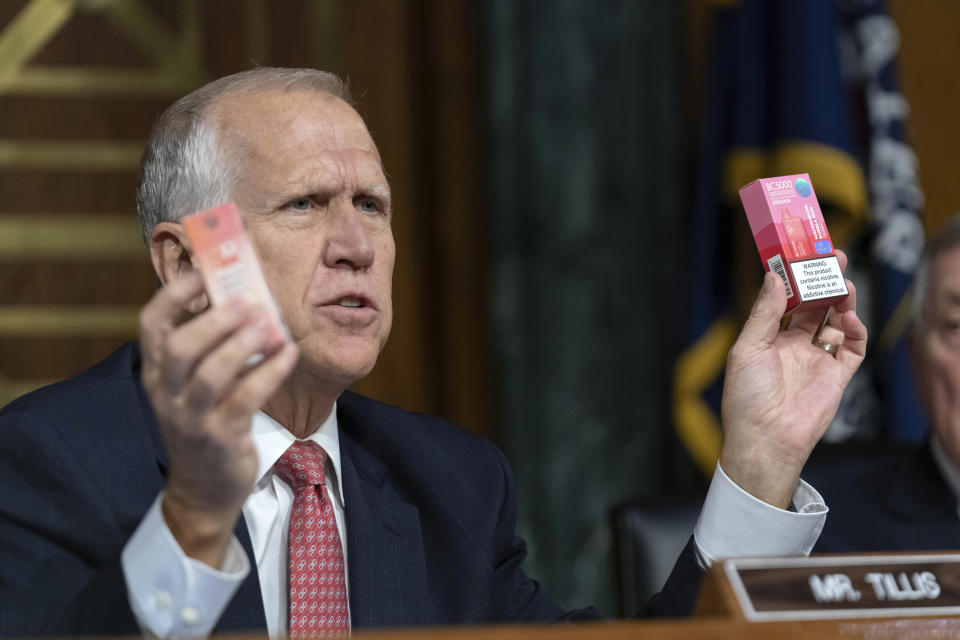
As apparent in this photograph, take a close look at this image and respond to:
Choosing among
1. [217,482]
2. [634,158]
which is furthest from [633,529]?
[634,158]

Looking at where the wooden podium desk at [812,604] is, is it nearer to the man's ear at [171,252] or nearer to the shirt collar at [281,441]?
the shirt collar at [281,441]

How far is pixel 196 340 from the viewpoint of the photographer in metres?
0.92

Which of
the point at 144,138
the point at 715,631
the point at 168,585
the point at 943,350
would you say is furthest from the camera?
the point at 144,138

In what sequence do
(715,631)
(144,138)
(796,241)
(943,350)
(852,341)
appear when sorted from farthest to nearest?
(144,138), (943,350), (852,341), (796,241), (715,631)

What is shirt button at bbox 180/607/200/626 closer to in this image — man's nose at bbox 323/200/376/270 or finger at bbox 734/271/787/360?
man's nose at bbox 323/200/376/270

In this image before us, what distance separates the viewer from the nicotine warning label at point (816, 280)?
1.33 metres

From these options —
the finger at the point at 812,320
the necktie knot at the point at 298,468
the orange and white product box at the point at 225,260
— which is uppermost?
the orange and white product box at the point at 225,260

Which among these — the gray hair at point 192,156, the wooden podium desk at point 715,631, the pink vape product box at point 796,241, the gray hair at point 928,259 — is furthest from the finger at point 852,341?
the gray hair at point 192,156

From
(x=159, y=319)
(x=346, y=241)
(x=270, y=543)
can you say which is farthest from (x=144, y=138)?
(x=159, y=319)

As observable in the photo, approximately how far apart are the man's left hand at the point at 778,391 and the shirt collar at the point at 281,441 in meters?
0.55

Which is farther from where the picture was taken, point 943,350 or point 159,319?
point 943,350

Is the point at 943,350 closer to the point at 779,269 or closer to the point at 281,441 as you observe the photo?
the point at 779,269

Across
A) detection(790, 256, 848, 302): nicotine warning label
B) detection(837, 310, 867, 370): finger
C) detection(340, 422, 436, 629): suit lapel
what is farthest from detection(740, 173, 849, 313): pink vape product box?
detection(340, 422, 436, 629): suit lapel

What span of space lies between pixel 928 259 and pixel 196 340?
63.4 inches
